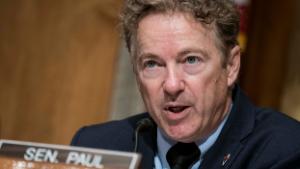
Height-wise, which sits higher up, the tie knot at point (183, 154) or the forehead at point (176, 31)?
the forehead at point (176, 31)

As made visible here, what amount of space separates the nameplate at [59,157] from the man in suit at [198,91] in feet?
1.30

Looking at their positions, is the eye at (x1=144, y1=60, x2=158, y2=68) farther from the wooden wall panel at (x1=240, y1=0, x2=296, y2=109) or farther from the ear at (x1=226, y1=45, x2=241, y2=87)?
the wooden wall panel at (x1=240, y1=0, x2=296, y2=109)

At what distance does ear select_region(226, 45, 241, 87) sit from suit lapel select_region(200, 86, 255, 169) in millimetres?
104

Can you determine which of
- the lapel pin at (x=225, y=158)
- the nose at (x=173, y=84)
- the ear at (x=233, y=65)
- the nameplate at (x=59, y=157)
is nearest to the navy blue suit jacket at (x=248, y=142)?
the lapel pin at (x=225, y=158)

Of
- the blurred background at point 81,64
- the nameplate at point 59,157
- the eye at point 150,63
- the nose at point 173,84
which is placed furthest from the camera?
the blurred background at point 81,64

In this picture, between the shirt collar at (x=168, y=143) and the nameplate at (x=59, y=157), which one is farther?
the shirt collar at (x=168, y=143)

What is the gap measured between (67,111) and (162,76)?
1.79m

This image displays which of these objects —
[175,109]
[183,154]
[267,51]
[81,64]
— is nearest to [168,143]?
[183,154]

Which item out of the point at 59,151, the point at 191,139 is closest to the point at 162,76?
the point at 191,139

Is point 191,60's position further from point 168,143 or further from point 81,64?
point 81,64

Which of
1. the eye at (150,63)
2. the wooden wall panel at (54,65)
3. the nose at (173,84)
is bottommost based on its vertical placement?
the wooden wall panel at (54,65)

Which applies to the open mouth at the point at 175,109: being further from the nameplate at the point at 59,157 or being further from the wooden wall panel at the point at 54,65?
the wooden wall panel at the point at 54,65

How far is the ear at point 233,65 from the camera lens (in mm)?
2273

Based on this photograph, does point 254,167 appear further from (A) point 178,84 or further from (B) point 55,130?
(B) point 55,130
